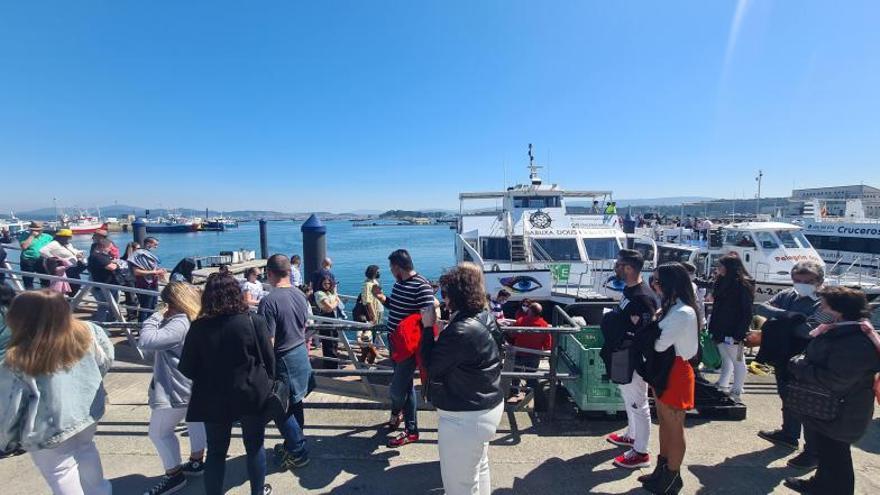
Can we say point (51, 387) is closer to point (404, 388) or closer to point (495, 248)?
point (404, 388)

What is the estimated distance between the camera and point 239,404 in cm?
250

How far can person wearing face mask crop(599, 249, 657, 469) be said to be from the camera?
3045mm

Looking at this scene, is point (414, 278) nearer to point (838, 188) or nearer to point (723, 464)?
point (723, 464)

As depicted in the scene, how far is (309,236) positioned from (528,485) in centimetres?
846

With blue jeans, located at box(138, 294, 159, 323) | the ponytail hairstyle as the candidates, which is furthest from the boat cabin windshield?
the ponytail hairstyle

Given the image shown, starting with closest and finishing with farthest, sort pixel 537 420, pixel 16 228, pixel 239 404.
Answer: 1. pixel 239 404
2. pixel 537 420
3. pixel 16 228

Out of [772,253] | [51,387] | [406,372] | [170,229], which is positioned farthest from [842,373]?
[170,229]

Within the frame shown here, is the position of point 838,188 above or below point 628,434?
above

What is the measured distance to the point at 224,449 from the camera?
2.63 meters

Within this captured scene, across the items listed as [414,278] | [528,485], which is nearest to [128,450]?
[414,278]

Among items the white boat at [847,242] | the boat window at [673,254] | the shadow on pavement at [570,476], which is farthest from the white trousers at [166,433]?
the white boat at [847,242]

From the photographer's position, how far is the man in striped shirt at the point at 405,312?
11.4 ft

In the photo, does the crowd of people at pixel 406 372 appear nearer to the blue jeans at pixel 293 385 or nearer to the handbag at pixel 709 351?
the blue jeans at pixel 293 385

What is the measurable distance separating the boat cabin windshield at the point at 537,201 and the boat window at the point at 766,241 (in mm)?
7888
